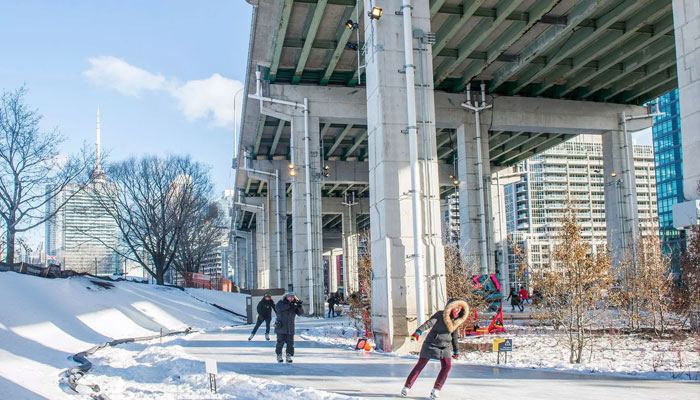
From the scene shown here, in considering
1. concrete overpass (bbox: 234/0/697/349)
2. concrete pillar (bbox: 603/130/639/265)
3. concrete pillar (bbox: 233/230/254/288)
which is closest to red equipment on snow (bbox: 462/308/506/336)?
concrete overpass (bbox: 234/0/697/349)

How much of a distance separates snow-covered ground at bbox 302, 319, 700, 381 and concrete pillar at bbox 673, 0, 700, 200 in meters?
3.28

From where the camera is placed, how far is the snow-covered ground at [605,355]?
11.6 metres

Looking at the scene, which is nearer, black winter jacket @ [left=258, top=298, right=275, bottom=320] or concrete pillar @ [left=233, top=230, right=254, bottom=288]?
black winter jacket @ [left=258, top=298, right=275, bottom=320]

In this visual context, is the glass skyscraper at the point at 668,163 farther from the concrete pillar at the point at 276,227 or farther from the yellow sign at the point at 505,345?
the yellow sign at the point at 505,345

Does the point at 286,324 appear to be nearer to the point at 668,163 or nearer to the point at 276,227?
the point at 276,227

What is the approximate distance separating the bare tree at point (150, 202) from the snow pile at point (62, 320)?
11492 millimetres

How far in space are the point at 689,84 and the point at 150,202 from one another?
39.7 meters

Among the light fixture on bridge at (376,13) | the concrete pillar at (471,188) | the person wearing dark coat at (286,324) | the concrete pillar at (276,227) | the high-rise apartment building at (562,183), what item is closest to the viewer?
the person wearing dark coat at (286,324)

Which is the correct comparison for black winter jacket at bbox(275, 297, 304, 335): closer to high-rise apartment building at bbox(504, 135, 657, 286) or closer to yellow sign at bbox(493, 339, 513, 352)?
yellow sign at bbox(493, 339, 513, 352)

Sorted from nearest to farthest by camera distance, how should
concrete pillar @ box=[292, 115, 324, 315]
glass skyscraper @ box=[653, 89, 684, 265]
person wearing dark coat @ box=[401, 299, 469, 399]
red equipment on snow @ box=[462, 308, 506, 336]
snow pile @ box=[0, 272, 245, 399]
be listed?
person wearing dark coat @ box=[401, 299, 469, 399], snow pile @ box=[0, 272, 245, 399], red equipment on snow @ box=[462, 308, 506, 336], concrete pillar @ box=[292, 115, 324, 315], glass skyscraper @ box=[653, 89, 684, 265]

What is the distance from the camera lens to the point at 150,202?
150ft

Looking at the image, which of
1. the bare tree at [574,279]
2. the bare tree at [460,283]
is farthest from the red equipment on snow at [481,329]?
the bare tree at [574,279]

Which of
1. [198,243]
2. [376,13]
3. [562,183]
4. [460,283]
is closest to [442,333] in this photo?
[376,13]

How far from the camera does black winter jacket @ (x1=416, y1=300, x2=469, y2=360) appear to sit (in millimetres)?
8477
